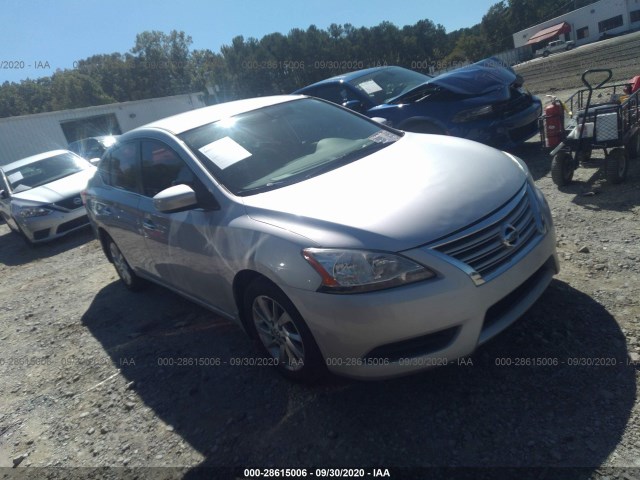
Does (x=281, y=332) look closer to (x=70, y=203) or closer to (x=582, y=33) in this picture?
(x=70, y=203)

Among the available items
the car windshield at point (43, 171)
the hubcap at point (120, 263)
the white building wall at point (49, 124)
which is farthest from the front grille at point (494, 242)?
the white building wall at point (49, 124)

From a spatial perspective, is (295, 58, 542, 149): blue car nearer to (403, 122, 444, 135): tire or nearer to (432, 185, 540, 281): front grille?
(403, 122, 444, 135): tire

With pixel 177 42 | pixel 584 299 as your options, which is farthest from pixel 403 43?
pixel 584 299

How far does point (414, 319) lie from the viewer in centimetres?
218

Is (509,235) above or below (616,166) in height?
above

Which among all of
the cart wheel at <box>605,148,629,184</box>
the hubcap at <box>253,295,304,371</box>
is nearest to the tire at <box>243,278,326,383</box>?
the hubcap at <box>253,295,304,371</box>

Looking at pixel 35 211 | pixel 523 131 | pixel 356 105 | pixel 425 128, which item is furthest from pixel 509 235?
pixel 35 211

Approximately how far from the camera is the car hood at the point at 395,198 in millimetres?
2271

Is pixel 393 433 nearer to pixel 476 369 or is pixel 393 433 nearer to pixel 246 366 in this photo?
pixel 476 369

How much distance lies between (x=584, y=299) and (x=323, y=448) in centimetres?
195

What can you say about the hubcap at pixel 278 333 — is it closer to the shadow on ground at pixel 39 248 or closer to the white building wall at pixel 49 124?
the shadow on ground at pixel 39 248

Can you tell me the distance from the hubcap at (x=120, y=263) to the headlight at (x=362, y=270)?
3.27 m

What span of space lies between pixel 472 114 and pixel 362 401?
474 cm

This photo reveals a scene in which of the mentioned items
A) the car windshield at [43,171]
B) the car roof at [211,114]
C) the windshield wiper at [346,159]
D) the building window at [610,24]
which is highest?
the building window at [610,24]
